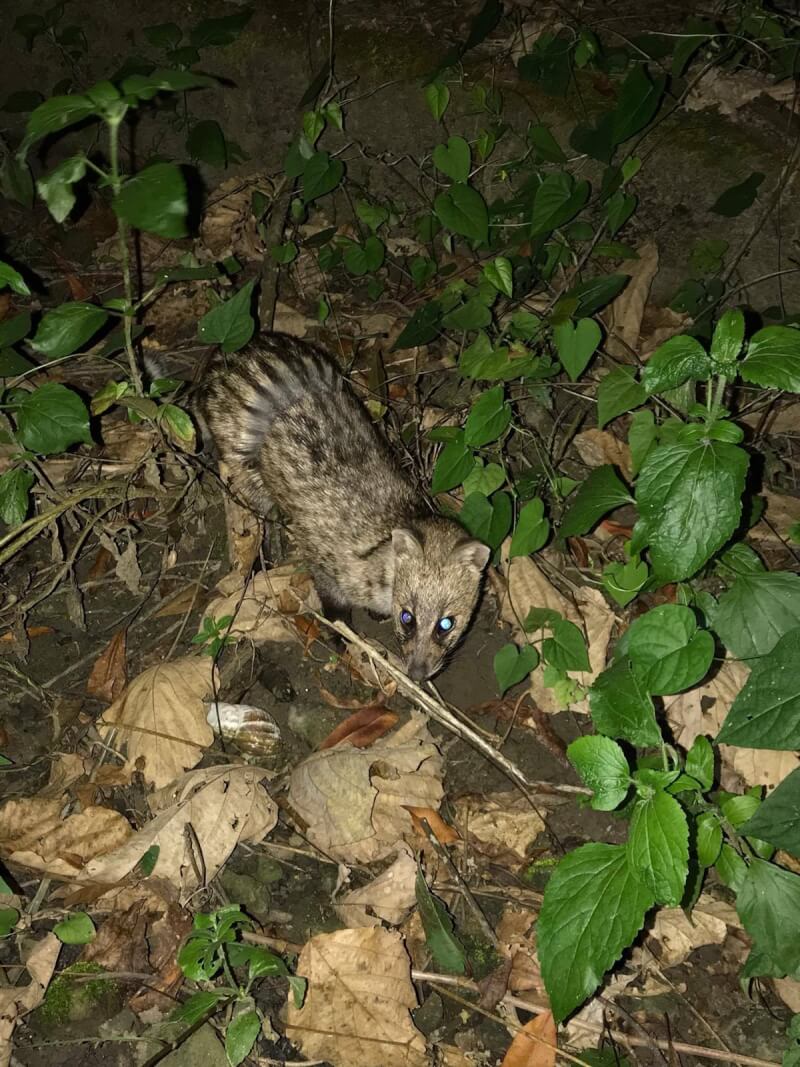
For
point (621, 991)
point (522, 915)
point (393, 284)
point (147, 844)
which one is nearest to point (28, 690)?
point (147, 844)

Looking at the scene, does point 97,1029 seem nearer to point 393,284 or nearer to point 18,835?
point 18,835

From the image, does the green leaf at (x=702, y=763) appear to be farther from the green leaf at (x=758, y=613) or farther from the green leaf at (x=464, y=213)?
the green leaf at (x=464, y=213)

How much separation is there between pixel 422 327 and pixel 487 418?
121 cm

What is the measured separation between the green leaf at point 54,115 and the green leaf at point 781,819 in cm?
319

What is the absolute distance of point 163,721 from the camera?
14.0ft

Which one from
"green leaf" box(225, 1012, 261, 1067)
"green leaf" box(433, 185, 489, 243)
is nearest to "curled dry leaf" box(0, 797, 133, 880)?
"green leaf" box(225, 1012, 261, 1067)

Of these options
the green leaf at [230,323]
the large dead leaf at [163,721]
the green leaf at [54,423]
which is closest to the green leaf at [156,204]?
the green leaf at [54,423]

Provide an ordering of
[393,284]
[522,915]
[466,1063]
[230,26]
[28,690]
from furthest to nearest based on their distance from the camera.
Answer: [393,284] → [230,26] → [28,690] → [522,915] → [466,1063]

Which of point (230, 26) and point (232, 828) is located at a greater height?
point (230, 26)

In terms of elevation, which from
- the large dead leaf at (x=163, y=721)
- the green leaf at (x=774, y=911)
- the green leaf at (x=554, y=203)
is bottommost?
the large dead leaf at (x=163, y=721)

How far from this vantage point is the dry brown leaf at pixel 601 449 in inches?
206

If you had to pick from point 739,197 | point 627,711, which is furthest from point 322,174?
point 627,711

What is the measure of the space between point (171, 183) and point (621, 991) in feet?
11.7

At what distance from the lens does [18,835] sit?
393 centimetres
